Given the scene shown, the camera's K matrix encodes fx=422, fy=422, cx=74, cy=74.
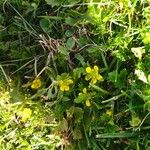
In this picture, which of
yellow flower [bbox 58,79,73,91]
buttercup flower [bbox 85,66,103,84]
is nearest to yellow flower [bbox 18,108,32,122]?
yellow flower [bbox 58,79,73,91]

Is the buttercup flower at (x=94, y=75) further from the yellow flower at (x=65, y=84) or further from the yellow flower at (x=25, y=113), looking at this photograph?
A: the yellow flower at (x=25, y=113)

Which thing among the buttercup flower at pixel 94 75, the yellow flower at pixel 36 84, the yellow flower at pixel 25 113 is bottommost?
the yellow flower at pixel 25 113

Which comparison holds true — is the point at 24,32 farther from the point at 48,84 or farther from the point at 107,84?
the point at 107,84

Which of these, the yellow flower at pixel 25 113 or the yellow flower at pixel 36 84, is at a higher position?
the yellow flower at pixel 36 84

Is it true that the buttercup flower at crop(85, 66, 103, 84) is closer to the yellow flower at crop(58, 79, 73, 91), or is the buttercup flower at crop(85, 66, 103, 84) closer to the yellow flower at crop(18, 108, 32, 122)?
the yellow flower at crop(58, 79, 73, 91)

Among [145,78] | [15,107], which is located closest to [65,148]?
[15,107]

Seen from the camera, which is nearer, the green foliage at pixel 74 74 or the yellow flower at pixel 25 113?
the green foliage at pixel 74 74

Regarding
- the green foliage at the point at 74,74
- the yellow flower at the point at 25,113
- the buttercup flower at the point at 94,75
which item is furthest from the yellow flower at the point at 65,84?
the yellow flower at the point at 25,113

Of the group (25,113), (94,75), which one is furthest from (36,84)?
(94,75)

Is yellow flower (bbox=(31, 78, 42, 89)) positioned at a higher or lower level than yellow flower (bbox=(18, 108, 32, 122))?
higher

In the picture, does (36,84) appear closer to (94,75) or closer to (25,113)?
(25,113)
